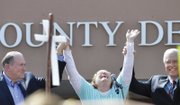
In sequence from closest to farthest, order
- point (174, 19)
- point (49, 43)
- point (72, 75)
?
point (49, 43) < point (72, 75) < point (174, 19)

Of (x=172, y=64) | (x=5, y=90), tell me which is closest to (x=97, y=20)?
(x=172, y=64)

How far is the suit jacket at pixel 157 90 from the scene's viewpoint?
4.39 m

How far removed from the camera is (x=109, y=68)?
6.77m

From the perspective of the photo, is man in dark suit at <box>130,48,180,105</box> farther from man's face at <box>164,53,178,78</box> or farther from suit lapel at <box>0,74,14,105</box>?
suit lapel at <box>0,74,14,105</box>

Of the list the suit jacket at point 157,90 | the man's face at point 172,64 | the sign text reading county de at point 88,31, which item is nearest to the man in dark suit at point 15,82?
the suit jacket at point 157,90

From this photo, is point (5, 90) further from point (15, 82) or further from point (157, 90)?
point (157, 90)

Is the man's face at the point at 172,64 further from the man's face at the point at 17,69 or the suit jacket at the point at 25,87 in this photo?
the man's face at the point at 17,69

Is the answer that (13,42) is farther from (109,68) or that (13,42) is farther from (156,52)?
(156,52)


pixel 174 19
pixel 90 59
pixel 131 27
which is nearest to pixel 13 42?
pixel 90 59

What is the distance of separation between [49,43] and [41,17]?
4.29 meters

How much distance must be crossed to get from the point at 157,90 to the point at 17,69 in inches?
41.0

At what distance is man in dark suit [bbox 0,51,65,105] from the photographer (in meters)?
4.20

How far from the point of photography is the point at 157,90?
4453 mm

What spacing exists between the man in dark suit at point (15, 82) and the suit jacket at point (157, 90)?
65 centimetres
